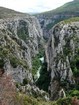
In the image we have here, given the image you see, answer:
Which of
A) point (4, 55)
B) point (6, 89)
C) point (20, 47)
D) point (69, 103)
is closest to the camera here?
point (6, 89)

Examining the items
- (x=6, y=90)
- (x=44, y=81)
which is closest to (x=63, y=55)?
(x=44, y=81)

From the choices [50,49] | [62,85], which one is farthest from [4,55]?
[50,49]

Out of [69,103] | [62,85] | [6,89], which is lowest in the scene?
[62,85]

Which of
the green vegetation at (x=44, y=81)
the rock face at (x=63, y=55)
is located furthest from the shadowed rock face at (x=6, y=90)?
the green vegetation at (x=44, y=81)

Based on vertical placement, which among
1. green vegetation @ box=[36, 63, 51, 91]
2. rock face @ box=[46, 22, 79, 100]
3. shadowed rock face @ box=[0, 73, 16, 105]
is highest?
shadowed rock face @ box=[0, 73, 16, 105]

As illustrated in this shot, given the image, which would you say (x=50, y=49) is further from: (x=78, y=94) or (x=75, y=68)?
(x=78, y=94)

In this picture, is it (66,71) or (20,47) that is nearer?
(66,71)

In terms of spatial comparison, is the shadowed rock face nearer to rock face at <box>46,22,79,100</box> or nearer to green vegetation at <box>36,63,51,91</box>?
rock face at <box>46,22,79,100</box>

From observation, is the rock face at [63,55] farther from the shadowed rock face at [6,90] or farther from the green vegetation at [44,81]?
the shadowed rock face at [6,90]

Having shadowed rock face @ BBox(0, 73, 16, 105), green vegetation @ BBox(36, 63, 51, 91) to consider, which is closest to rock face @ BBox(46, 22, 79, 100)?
green vegetation @ BBox(36, 63, 51, 91)
